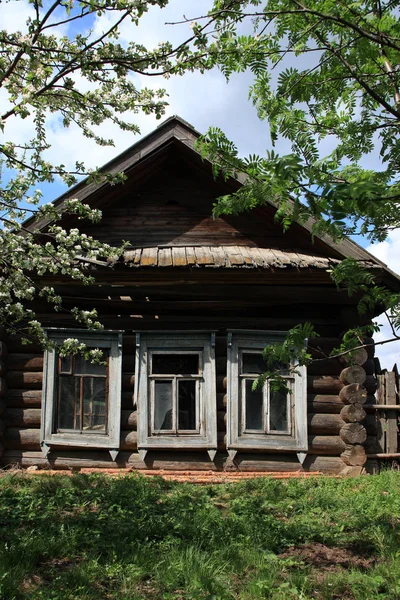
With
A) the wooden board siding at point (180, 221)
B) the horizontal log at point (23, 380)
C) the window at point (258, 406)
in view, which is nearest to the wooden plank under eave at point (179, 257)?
the wooden board siding at point (180, 221)

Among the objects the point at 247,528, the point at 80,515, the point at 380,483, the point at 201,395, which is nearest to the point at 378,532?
the point at 247,528

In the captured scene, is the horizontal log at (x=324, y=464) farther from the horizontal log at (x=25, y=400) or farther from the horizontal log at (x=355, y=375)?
the horizontal log at (x=25, y=400)

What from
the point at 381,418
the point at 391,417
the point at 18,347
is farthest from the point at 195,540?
the point at 381,418

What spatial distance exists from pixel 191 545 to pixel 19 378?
4.71 meters

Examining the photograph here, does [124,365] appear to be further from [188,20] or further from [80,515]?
[188,20]

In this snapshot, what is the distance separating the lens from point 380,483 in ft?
23.7

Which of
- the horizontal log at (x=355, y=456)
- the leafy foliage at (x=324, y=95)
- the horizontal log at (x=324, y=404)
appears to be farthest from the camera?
the horizontal log at (x=324, y=404)

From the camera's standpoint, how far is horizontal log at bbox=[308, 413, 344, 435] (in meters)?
8.37

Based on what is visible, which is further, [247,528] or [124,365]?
[124,365]

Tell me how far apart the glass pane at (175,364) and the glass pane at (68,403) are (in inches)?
48.6

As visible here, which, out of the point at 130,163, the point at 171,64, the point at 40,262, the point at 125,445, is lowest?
the point at 125,445

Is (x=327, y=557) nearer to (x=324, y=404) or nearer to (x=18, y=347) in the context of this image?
(x=324, y=404)

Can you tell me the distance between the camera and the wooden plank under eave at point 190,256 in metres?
7.81

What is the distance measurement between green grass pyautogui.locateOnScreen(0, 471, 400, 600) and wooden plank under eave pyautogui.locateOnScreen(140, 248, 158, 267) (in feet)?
9.40
